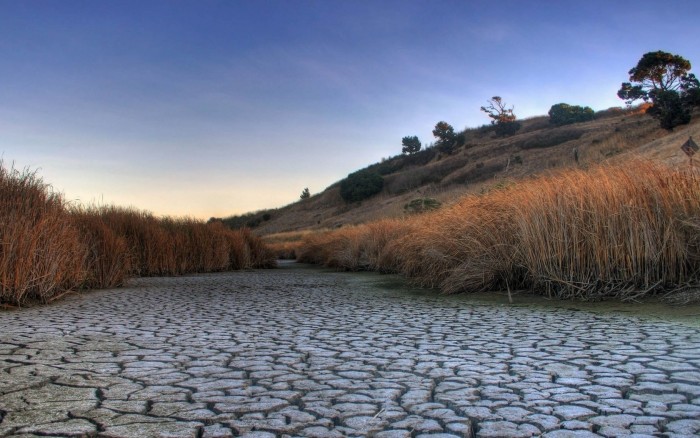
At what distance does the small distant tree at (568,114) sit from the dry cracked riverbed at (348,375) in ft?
193

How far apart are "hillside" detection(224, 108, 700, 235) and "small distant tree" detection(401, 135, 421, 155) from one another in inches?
95.1

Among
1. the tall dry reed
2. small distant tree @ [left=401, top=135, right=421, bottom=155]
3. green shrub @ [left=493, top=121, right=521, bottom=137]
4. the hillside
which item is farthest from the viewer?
small distant tree @ [left=401, top=135, right=421, bottom=155]

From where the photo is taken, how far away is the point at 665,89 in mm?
38875

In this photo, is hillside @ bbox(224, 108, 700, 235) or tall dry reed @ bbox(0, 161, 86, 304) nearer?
tall dry reed @ bbox(0, 161, 86, 304)

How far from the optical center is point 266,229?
57.1 m

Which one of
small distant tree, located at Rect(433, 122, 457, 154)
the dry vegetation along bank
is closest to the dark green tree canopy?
small distant tree, located at Rect(433, 122, 457, 154)

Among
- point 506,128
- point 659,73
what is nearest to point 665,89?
point 659,73

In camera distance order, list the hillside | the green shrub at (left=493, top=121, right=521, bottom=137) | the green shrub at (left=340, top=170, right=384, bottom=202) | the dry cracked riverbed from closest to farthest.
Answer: the dry cracked riverbed, the hillside, the green shrub at (left=340, top=170, right=384, bottom=202), the green shrub at (left=493, top=121, right=521, bottom=137)

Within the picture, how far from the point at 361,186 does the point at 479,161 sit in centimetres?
1238

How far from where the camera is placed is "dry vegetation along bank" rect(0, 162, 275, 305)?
5.71 meters

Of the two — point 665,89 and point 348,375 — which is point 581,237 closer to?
point 348,375

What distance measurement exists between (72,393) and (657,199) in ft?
20.4

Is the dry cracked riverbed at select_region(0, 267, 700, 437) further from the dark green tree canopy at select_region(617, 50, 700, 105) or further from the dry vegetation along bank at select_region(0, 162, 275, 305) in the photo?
the dark green tree canopy at select_region(617, 50, 700, 105)

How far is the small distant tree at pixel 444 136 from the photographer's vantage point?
55.9 metres
